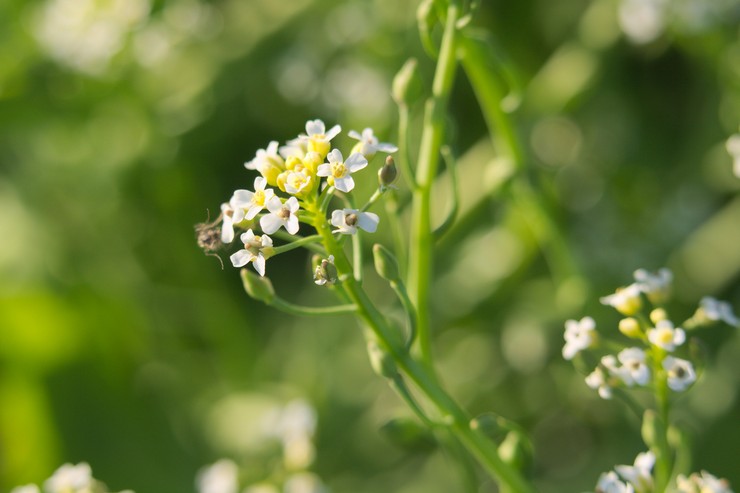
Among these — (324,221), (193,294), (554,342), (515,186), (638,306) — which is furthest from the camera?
(193,294)

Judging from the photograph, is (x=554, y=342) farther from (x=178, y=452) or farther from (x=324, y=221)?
(x=324, y=221)

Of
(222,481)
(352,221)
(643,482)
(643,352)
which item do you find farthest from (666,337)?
(222,481)

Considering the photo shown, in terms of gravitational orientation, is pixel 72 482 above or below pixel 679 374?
above

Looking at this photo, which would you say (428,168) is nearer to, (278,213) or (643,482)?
(278,213)

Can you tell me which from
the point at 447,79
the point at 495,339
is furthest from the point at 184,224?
the point at 447,79

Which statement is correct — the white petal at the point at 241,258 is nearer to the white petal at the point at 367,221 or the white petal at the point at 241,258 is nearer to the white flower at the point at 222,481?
the white petal at the point at 367,221

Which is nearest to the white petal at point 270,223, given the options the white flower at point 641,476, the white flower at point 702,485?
the white flower at point 641,476

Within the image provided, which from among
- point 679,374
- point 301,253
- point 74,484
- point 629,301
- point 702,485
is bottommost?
point 702,485
